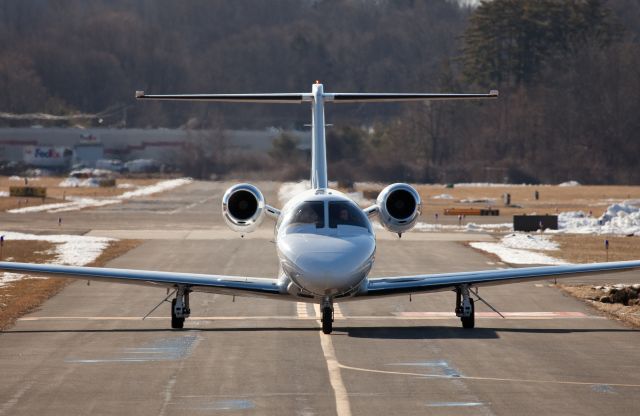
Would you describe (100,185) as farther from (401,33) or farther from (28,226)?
(401,33)

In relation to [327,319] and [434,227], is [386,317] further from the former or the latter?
[434,227]

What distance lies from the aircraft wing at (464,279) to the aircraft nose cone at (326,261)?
3.17 feet

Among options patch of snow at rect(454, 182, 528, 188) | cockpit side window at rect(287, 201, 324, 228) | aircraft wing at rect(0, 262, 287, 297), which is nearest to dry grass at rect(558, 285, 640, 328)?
cockpit side window at rect(287, 201, 324, 228)

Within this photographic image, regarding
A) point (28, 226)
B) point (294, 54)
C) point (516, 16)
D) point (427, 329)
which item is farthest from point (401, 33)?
point (427, 329)

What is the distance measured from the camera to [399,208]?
2450 centimetres

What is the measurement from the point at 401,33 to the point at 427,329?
16318 centimetres

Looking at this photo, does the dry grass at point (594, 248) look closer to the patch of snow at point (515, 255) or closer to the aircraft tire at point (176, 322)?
the patch of snow at point (515, 255)

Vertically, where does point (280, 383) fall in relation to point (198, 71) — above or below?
below

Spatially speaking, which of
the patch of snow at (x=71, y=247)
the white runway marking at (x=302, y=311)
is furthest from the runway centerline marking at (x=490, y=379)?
the patch of snow at (x=71, y=247)

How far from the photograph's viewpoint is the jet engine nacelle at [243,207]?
24.7 metres

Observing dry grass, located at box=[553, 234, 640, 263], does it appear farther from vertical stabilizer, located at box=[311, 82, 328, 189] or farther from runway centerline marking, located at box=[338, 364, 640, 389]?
runway centerline marking, located at box=[338, 364, 640, 389]

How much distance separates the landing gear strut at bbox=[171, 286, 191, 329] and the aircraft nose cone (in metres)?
2.29

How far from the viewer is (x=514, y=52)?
130875 millimetres

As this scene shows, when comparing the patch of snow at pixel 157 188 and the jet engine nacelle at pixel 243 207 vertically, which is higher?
the jet engine nacelle at pixel 243 207
